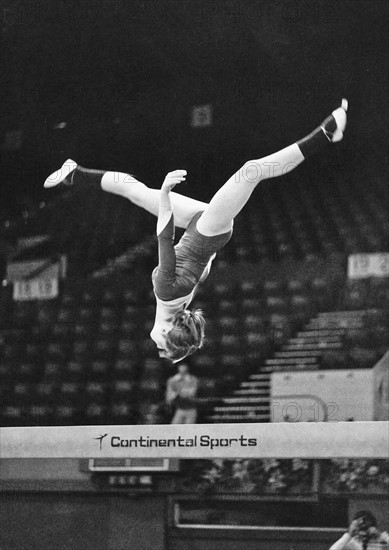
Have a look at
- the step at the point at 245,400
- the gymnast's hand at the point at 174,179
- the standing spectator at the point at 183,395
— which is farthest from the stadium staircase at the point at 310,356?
the gymnast's hand at the point at 174,179

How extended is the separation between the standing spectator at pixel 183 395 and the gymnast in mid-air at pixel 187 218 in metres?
2.00

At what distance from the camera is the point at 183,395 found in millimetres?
7645

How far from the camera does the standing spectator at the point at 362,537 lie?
21.3 feet

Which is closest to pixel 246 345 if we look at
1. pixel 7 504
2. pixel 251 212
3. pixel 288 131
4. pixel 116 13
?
pixel 251 212

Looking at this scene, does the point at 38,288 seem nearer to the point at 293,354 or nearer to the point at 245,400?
the point at 245,400

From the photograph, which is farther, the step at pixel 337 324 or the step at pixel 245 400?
the step at pixel 337 324

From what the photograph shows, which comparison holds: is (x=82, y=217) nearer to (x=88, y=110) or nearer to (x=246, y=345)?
(x=88, y=110)

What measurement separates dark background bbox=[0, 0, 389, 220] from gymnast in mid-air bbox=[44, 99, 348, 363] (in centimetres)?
138

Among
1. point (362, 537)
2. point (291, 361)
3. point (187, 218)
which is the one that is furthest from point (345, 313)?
point (187, 218)

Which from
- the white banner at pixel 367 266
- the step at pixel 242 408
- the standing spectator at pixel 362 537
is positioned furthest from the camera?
the white banner at pixel 367 266

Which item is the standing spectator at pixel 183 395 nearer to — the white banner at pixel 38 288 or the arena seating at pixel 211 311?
the arena seating at pixel 211 311

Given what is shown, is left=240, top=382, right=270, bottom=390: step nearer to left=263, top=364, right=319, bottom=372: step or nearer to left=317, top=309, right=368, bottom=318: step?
left=263, top=364, right=319, bottom=372: step

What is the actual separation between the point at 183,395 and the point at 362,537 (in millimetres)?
1924

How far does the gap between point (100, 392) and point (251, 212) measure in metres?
2.20
